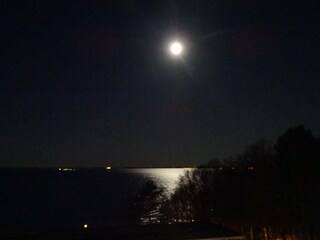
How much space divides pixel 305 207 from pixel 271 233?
310cm

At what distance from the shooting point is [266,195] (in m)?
25.2

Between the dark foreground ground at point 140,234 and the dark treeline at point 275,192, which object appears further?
the dark treeline at point 275,192

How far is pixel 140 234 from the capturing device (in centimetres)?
1584

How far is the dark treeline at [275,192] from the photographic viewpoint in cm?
2300

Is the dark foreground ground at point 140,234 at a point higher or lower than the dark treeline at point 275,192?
lower

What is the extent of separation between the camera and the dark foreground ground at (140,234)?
15.5 meters

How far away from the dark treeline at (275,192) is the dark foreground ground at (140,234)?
7.98 meters

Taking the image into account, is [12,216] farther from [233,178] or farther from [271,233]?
[271,233]

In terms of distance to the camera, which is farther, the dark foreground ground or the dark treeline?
the dark treeline

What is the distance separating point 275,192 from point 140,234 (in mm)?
11523

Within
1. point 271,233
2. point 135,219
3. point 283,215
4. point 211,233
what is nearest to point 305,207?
point 283,215

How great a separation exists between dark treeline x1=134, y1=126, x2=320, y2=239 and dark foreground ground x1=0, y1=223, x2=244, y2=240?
26.2 ft

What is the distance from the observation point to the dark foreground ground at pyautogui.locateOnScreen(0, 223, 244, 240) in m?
15.5

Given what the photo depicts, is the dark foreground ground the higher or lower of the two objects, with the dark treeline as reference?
lower
